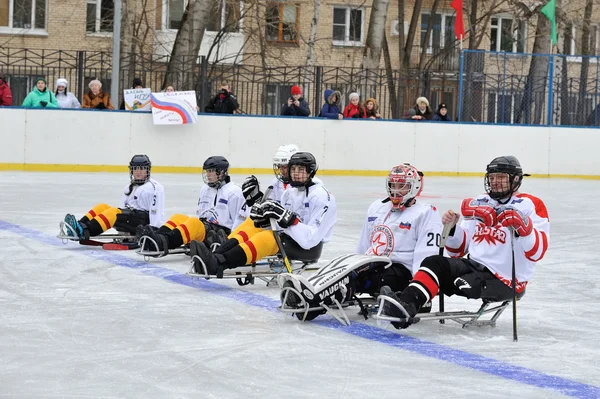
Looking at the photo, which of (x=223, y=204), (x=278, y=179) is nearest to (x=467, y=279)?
(x=278, y=179)

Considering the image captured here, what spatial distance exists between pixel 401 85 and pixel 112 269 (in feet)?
44.7

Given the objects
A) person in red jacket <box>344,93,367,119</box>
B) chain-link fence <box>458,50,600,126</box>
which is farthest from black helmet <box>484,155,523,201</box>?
chain-link fence <box>458,50,600,126</box>

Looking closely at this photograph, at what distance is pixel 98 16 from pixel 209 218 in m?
25.4

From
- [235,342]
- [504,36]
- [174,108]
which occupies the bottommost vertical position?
[235,342]

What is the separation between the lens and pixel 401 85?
21188 millimetres

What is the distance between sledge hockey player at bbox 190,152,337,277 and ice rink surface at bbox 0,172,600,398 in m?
0.24

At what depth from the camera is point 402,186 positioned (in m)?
6.30

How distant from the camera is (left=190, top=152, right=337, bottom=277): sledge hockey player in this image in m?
7.09

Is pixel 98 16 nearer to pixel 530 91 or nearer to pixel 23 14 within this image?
pixel 23 14

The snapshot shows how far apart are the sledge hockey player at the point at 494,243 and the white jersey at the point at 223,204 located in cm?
277

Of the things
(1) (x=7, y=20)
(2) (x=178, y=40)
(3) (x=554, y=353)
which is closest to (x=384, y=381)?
(3) (x=554, y=353)

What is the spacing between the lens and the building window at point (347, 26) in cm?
3600

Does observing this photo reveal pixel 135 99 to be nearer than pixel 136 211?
No

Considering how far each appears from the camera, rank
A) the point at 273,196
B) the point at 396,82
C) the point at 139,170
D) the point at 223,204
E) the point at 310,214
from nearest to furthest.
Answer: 1. the point at 310,214
2. the point at 273,196
3. the point at 223,204
4. the point at 139,170
5. the point at 396,82
